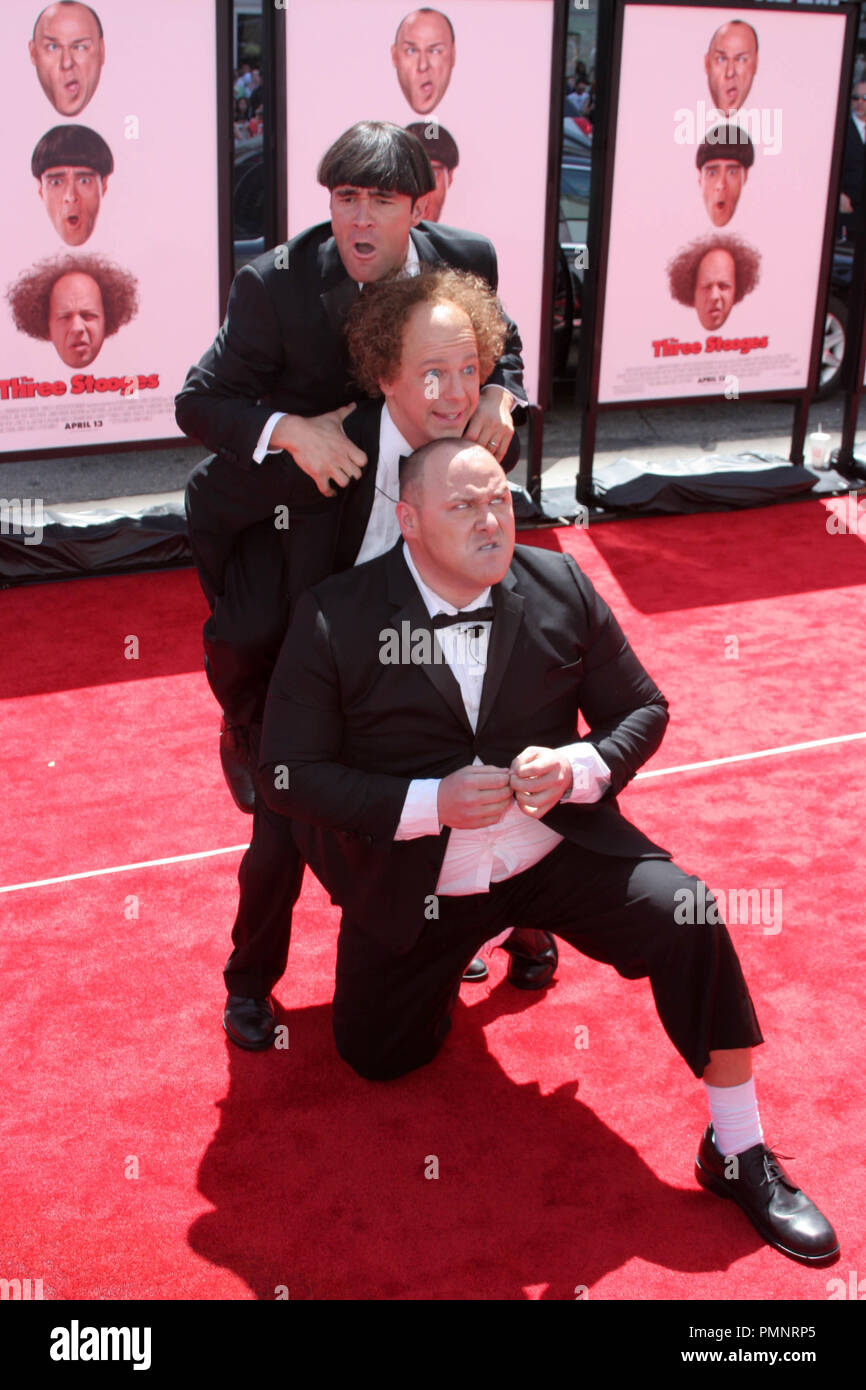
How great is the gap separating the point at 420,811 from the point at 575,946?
537mm

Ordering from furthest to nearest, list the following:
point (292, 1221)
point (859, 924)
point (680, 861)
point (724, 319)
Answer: point (724, 319) → point (680, 861) → point (859, 924) → point (292, 1221)

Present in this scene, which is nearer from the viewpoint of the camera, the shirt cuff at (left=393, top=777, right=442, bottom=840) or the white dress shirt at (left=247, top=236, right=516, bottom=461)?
the shirt cuff at (left=393, top=777, right=442, bottom=840)

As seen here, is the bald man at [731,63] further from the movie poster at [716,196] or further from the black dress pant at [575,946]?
the black dress pant at [575,946]

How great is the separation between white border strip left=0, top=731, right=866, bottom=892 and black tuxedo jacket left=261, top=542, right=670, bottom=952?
4.32ft

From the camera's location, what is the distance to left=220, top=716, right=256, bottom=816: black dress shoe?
12.5 ft

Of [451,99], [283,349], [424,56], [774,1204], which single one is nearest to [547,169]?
[451,99]

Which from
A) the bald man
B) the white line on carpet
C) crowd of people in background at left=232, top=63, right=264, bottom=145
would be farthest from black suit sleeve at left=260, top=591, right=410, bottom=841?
crowd of people in background at left=232, top=63, right=264, bottom=145

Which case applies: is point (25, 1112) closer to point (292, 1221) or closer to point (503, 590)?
point (292, 1221)

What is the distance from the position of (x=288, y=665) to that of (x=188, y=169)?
4.35 metres

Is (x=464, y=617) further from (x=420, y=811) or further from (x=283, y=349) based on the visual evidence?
(x=283, y=349)

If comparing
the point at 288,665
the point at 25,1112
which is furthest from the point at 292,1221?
the point at 288,665

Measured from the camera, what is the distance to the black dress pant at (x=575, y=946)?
2.94 metres

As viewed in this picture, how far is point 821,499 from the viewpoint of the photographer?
8172 millimetres

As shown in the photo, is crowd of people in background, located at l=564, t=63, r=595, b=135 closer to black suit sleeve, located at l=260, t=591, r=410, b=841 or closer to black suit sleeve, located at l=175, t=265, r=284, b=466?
black suit sleeve, located at l=175, t=265, r=284, b=466
